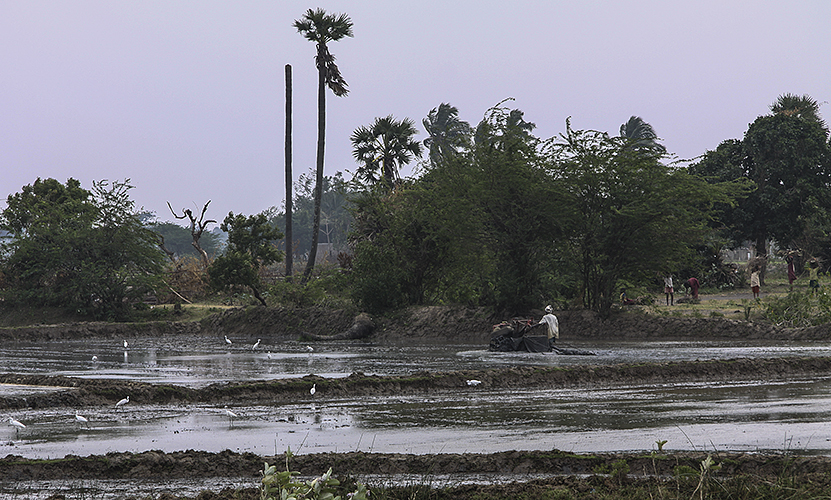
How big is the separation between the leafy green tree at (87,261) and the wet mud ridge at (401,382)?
86.0 ft

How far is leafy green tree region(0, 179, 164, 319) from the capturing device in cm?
4525

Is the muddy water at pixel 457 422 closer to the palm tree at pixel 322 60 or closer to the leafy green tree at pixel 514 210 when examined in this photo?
the leafy green tree at pixel 514 210

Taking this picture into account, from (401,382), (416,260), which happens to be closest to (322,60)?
(416,260)

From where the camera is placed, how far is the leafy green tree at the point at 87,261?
45.2 metres

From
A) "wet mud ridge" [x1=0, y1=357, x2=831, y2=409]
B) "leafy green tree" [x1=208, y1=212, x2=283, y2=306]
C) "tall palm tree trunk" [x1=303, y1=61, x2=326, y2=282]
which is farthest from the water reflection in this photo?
"tall palm tree trunk" [x1=303, y1=61, x2=326, y2=282]

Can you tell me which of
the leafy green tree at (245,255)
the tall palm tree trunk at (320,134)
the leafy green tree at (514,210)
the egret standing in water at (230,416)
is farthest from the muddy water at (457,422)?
the tall palm tree trunk at (320,134)

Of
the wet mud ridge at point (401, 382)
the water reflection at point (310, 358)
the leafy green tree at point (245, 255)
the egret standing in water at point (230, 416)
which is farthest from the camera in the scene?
the leafy green tree at point (245, 255)

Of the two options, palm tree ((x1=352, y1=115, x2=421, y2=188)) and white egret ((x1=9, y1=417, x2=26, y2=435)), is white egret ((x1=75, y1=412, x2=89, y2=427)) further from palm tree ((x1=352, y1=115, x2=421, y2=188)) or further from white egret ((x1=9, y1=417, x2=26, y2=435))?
palm tree ((x1=352, y1=115, x2=421, y2=188))

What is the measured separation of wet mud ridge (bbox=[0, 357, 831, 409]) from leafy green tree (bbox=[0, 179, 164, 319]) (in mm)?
26216

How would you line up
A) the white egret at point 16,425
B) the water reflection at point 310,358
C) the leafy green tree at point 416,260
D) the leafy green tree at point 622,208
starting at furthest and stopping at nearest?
the leafy green tree at point 416,260
the leafy green tree at point 622,208
the water reflection at point 310,358
the white egret at point 16,425

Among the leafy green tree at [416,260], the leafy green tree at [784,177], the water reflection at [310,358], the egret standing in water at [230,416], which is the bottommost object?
the egret standing in water at [230,416]

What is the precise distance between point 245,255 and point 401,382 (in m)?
26.8

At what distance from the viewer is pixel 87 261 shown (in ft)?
149

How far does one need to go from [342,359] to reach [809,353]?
43.5ft
